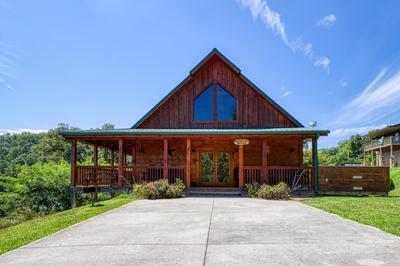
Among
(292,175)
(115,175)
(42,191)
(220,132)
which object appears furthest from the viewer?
(42,191)

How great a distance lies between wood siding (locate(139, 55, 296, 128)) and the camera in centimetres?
1691

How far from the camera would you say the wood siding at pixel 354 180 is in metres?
14.1

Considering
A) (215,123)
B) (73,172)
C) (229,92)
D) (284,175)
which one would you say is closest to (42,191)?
(73,172)

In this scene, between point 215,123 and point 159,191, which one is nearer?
point 159,191

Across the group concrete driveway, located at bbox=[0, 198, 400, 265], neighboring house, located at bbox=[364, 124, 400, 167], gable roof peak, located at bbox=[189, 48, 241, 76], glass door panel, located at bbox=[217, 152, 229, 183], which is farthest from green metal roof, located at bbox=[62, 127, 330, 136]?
neighboring house, located at bbox=[364, 124, 400, 167]

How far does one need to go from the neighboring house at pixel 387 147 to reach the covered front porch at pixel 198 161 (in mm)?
24742

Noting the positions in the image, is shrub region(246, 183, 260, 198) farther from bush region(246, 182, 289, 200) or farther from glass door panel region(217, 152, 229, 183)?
glass door panel region(217, 152, 229, 183)

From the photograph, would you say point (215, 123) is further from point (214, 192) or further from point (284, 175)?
point (284, 175)

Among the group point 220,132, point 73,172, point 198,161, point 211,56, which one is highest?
point 211,56

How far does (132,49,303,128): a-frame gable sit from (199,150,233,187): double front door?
162 cm

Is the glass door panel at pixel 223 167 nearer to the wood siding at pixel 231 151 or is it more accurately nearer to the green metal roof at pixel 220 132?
the wood siding at pixel 231 151

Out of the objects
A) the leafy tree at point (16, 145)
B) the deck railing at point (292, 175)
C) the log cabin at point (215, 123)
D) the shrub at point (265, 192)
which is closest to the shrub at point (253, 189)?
the shrub at point (265, 192)

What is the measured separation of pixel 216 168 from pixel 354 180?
22.4 ft

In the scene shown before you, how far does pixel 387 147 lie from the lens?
3756cm
